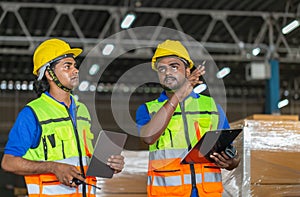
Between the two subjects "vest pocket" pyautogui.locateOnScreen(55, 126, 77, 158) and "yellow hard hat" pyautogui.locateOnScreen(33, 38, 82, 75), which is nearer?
"vest pocket" pyautogui.locateOnScreen(55, 126, 77, 158)

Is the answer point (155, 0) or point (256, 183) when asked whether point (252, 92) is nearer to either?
point (155, 0)

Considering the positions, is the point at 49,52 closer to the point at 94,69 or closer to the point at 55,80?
the point at 55,80

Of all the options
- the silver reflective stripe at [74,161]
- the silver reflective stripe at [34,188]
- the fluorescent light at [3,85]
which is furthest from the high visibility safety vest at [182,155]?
the fluorescent light at [3,85]

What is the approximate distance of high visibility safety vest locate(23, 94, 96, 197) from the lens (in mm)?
3701

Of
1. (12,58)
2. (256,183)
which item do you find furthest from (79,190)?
(12,58)

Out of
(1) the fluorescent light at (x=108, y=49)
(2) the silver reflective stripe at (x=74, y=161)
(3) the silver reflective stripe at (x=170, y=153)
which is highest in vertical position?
(1) the fluorescent light at (x=108, y=49)

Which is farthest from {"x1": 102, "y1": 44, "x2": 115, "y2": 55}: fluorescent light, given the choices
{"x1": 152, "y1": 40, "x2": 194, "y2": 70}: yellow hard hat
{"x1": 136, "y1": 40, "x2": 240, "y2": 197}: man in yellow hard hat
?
{"x1": 136, "y1": 40, "x2": 240, "y2": 197}: man in yellow hard hat

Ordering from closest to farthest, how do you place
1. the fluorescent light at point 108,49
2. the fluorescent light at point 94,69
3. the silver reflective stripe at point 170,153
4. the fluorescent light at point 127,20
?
the silver reflective stripe at point 170,153 < the fluorescent light at point 127,20 < the fluorescent light at point 108,49 < the fluorescent light at point 94,69

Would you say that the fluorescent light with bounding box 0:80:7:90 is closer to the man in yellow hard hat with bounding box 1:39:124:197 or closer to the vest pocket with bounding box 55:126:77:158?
the man in yellow hard hat with bounding box 1:39:124:197

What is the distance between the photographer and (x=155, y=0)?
42.9ft

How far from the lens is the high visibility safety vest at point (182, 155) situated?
3.99m

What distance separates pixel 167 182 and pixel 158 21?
37.5 feet

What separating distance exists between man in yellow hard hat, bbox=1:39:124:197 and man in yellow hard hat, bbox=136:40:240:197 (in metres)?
0.40

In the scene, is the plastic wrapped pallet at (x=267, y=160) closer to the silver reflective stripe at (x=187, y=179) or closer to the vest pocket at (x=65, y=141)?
the silver reflective stripe at (x=187, y=179)
